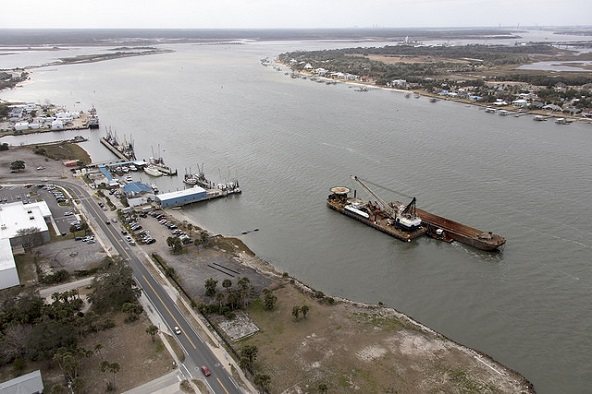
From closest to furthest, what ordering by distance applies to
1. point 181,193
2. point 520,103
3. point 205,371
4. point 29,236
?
point 205,371, point 29,236, point 181,193, point 520,103

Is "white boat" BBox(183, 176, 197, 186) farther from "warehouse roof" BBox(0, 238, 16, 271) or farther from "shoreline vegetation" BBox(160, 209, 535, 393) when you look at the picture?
"shoreline vegetation" BBox(160, 209, 535, 393)

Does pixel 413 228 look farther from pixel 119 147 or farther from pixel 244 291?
pixel 119 147


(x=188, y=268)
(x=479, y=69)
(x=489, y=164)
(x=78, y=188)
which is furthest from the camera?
(x=479, y=69)

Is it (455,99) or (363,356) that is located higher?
(455,99)

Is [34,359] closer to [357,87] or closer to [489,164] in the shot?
[489,164]

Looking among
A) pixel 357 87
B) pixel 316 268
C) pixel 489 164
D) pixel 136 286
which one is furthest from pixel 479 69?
pixel 136 286

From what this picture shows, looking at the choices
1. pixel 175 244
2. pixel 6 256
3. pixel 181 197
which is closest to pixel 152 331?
pixel 175 244

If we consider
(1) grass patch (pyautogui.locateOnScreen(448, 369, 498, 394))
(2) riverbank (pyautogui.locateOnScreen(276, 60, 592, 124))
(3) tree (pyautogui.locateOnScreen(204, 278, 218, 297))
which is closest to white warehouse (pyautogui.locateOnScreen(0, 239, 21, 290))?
(3) tree (pyautogui.locateOnScreen(204, 278, 218, 297))
